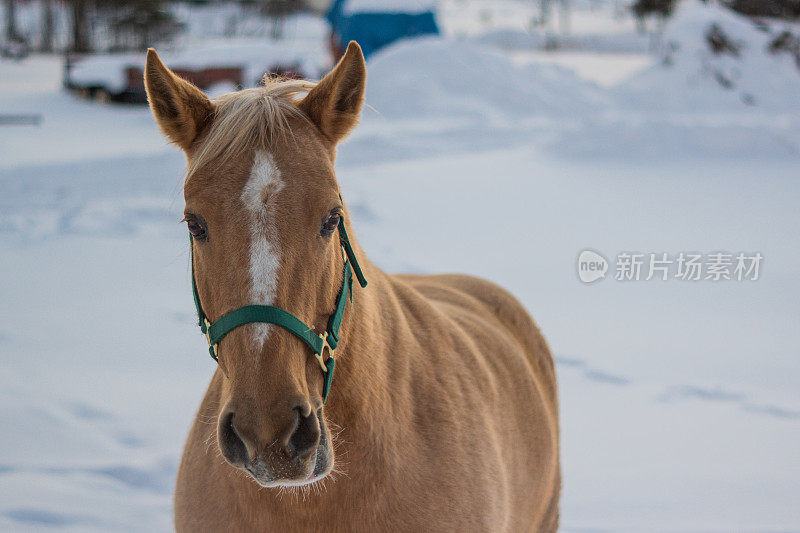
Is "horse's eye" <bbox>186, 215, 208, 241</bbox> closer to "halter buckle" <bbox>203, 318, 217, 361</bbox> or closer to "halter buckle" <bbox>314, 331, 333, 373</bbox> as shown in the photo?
"halter buckle" <bbox>203, 318, 217, 361</bbox>

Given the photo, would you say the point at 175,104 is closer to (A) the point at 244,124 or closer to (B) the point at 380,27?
(A) the point at 244,124

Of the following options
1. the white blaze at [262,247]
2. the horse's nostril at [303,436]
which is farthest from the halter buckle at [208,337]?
the horse's nostril at [303,436]

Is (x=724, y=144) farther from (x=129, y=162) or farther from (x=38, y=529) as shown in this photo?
(x=38, y=529)

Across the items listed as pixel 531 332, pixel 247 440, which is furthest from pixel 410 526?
pixel 531 332

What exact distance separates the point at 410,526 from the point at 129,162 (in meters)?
9.98

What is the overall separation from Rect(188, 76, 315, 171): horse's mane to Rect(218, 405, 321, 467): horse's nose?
0.54 metres

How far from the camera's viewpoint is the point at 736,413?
4.78 metres

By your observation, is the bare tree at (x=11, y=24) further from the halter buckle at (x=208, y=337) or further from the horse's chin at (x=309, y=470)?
the horse's chin at (x=309, y=470)

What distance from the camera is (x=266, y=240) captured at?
1356 mm

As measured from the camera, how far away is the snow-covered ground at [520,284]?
390 cm

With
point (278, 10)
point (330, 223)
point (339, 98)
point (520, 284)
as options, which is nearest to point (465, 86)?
point (520, 284)

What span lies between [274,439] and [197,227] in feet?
1.58

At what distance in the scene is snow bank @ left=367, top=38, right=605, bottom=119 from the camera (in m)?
13.9

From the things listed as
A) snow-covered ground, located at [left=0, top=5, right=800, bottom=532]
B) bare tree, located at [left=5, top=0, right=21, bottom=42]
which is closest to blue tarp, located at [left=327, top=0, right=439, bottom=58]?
snow-covered ground, located at [left=0, top=5, right=800, bottom=532]
